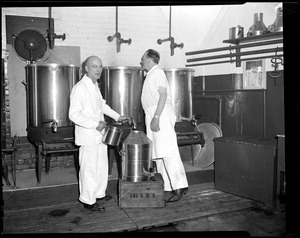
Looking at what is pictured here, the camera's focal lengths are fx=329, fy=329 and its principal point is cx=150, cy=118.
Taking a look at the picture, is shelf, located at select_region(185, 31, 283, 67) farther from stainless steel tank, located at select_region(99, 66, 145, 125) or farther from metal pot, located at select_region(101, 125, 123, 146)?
metal pot, located at select_region(101, 125, 123, 146)

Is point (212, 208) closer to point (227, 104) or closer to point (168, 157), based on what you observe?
point (168, 157)

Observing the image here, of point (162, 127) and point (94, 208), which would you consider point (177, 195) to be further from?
point (94, 208)

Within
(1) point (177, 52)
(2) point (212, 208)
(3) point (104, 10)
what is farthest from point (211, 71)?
(2) point (212, 208)

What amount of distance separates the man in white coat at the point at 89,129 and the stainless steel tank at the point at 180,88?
2.03 m

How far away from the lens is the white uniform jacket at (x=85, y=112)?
4.13 m

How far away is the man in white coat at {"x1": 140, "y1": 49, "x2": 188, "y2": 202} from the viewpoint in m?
4.68

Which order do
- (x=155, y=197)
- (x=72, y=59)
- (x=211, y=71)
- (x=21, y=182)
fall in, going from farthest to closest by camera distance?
(x=211, y=71), (x=72, y=59), (x=21, y=182), (x=155, y=197)

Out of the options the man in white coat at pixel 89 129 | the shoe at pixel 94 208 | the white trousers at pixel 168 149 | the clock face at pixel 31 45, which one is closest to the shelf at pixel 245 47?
the white trousers at pixel 168 149

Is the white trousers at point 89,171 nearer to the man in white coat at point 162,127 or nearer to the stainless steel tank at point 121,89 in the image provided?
the man in white coat at point 162,127

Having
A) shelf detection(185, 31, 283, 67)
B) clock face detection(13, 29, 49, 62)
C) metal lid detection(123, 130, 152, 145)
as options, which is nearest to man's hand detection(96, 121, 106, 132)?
metal lid detection(123, 130, 152, 145)

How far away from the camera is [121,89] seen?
18.3ft

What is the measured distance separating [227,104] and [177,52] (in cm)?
167

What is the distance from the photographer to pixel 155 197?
14.6 ft
